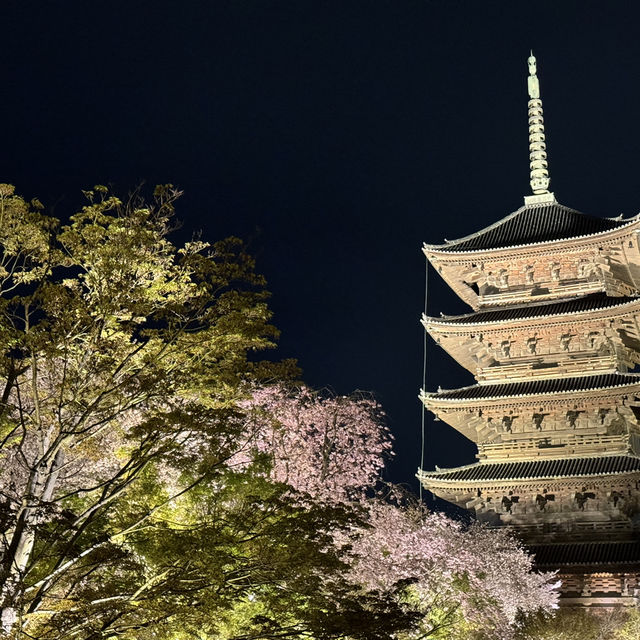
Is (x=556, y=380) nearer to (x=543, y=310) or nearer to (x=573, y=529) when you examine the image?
(x=543, y=310)

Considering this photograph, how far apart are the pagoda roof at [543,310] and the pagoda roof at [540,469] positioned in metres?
5.11

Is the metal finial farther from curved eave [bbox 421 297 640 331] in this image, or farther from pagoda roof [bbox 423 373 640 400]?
pagoda roof [bbox 423 373 640 400]

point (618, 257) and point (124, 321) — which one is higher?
point (618, 257)

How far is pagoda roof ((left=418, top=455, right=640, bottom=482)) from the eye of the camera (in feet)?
102

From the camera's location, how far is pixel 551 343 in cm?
3488

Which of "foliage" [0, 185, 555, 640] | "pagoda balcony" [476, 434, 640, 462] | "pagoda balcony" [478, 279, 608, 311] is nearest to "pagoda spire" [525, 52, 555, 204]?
"pagoda balcony" [478, 279, 608, 311]

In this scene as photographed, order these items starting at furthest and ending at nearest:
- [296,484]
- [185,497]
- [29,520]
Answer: [296,484] < [185,497] < [29,520]

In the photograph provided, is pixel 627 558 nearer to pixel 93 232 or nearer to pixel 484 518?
pixel 484 518

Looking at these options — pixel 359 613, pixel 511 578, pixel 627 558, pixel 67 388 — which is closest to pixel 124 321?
pixel 67 388

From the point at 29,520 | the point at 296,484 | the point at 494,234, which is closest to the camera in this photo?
the point at 29,520

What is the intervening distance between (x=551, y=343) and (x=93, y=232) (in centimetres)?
2395

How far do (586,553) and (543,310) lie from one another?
8.74 metres

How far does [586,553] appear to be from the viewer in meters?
30.5

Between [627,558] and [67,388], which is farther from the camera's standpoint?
[627,558]
